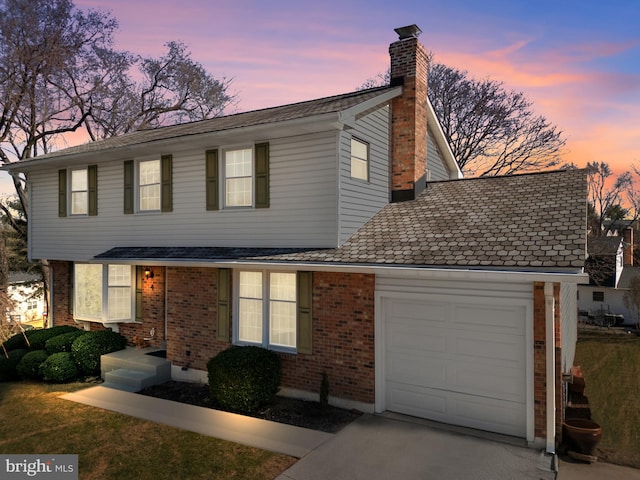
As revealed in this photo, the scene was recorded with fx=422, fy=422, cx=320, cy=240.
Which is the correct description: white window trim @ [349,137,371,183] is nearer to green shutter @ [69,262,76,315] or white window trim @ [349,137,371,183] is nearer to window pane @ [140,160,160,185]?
window pane @ [140,160,160,185]

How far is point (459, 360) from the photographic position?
806 cm

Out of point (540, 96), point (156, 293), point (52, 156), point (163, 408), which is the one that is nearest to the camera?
point (163, 408)

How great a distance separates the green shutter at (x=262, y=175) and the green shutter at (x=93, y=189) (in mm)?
6570

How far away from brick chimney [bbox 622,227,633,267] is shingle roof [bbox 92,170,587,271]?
3198 cm

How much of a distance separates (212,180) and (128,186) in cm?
351

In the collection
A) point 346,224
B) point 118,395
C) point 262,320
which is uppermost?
point 346,224

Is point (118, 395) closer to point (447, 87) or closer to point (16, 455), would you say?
point (16, 455)

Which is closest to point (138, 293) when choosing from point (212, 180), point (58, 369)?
point (58, 369)

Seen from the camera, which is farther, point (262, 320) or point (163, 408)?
point (262, 320)

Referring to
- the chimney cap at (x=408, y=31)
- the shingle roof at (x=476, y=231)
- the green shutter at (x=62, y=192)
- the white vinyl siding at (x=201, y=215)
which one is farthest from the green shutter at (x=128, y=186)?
the chimney cap at (x=408, y=31)

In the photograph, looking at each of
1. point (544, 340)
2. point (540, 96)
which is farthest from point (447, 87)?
point (544, 340)

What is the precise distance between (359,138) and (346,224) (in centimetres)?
226

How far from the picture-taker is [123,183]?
43.1ft

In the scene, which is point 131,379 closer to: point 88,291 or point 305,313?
point 88,291
